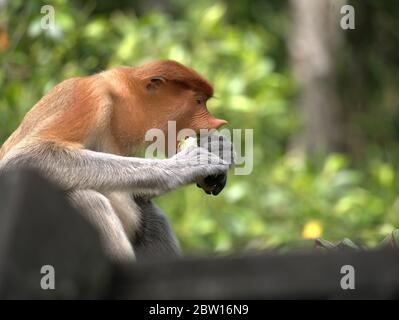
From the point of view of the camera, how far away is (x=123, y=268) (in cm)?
190

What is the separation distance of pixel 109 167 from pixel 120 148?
0.29m

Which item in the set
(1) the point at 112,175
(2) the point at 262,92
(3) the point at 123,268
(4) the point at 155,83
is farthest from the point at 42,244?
(2) the point at 262,92

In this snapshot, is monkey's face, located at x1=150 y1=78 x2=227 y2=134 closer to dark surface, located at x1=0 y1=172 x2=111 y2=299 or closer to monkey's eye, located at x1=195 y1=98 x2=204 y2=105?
monkey's eye, located at x1=195 y1=98 x2=204 y2=105

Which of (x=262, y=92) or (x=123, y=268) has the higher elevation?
(x=262, y=92)

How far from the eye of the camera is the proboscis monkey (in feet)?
12.4

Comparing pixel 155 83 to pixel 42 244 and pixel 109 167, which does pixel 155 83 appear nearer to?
pixel 109 167

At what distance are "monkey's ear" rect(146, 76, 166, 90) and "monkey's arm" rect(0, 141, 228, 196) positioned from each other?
0.43m

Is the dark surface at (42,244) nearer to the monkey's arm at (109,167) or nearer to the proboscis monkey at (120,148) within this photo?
the proboscis monkey at (120,148)

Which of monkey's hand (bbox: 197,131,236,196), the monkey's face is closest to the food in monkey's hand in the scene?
monkey's hand (bbox: 197,131,236,196)

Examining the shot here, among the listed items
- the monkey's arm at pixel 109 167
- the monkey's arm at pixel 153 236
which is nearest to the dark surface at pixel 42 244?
the monkey's arm at pixel 109 167

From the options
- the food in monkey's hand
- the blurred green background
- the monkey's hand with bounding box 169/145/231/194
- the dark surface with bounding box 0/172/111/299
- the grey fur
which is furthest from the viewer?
the blurred green background

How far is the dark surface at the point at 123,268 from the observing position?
5.85 ft
